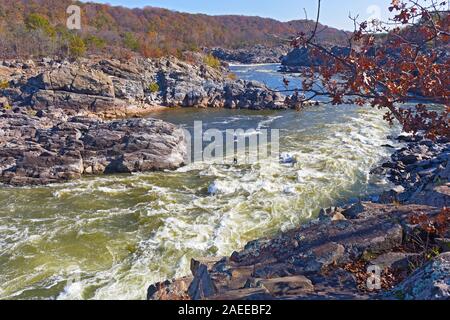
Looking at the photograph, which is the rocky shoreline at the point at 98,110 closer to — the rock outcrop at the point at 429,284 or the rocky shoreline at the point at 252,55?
the rock outcrop at the point at 429,284

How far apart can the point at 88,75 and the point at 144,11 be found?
111 m

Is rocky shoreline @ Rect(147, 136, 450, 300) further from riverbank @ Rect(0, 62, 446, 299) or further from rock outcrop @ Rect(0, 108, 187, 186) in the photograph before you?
rock outcrop @ Rect(0, 108, 187, 186)

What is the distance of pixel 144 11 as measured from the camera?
135 metres

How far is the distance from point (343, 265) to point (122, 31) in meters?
99.8

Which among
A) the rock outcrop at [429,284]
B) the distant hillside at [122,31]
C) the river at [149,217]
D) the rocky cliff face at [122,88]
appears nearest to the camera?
the rock outcrop at [429,284]

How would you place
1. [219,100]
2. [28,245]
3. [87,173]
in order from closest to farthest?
[28,245]
[87,173]
[219,100]

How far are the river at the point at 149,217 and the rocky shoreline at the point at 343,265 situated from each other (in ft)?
11.4

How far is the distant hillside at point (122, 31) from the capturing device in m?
54.3

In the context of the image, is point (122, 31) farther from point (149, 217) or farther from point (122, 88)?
point (149, 217)

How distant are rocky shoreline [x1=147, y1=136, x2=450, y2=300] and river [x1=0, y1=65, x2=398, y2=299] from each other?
348 centimetres

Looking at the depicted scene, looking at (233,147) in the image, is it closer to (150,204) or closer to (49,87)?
(150,204)

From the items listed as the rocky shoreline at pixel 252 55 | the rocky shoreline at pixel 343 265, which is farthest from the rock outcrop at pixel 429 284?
the rocky shoreline at pixel 252 55
